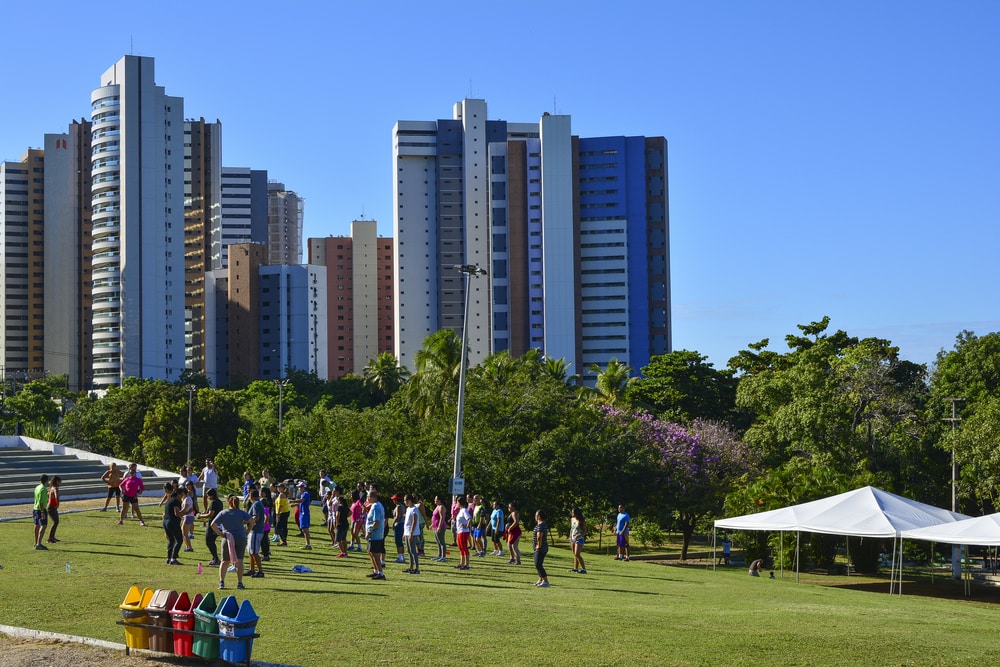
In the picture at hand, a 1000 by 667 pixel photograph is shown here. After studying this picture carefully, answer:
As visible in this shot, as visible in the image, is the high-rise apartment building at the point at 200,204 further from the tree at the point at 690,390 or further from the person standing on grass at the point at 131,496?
the person standing on grass at the point at 131,496

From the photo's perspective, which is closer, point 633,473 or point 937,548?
point 633,473

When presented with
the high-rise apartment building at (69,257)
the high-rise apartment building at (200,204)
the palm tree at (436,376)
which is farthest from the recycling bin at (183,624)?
the high-rise apartment building at (200,204)

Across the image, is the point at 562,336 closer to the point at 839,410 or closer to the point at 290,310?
the point at 290,310

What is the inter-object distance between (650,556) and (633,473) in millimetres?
7268

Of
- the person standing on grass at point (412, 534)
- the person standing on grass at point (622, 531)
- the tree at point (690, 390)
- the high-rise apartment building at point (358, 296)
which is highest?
the high-rise apartment building at point (358, 296)

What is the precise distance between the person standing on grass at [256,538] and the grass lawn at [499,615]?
0.42m

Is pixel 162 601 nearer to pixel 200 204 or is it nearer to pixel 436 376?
pixel 436 376

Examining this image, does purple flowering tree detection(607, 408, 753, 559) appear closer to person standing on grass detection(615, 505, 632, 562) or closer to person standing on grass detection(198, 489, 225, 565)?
person standing on grass detection(615, 505, 632, 562)

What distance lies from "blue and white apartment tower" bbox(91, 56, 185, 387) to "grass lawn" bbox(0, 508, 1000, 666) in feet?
355

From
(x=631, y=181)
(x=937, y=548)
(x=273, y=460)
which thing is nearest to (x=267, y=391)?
(x=631, y=181)

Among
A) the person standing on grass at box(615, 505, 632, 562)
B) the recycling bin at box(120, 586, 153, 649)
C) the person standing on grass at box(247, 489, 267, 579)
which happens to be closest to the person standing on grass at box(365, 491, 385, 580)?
the person standing on grass at box(247, 489, 267, 579)

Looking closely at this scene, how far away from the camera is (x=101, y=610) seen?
615 inches

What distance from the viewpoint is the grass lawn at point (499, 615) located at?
13.1m

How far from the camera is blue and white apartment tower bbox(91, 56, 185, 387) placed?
128m
